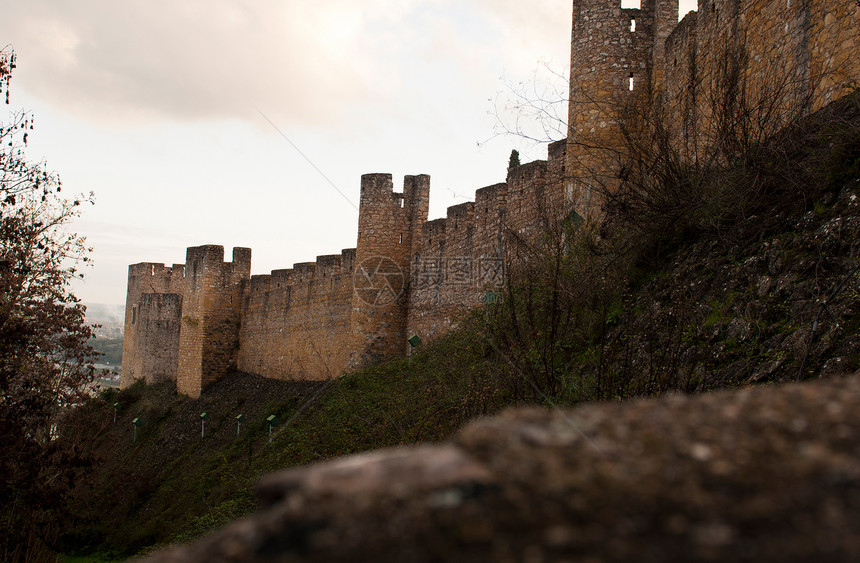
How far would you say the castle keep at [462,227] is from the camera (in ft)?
23.8

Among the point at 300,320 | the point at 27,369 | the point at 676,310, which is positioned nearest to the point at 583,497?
the point at 676,310

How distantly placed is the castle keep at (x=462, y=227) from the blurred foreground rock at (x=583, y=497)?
5469 mm

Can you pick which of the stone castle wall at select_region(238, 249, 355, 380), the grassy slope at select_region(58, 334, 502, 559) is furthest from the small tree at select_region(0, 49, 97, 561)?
the stone castle wall at select_region(238, 249, 355, 380)

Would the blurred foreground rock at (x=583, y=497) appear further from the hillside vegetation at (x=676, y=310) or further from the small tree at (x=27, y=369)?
the small tree at (x=27, y=369)

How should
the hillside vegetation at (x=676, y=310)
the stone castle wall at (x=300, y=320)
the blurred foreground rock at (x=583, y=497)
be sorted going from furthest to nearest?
the stone castle wall at (x=300, y=320)
the hillside vegetation at (x=676, y=310)
the blurred foreground rock at (x=583, y=497)

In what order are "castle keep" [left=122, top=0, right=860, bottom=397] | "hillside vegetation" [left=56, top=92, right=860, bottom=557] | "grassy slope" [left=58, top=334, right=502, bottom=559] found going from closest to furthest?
"hillside vegetation" [left=56, top=92, right=860, bottom=557] → "castle keep" [left=122, top=0, right=860, bottom=397] → "grassy slope" [left=58, top=334, right=502, bottom=559]

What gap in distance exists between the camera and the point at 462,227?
16.9m

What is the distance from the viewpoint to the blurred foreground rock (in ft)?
3.13

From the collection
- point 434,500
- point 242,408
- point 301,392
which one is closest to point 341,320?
point 301,392

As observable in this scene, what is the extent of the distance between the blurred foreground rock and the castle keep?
547 centimetres

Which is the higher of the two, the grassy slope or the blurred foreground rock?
the blurred foreground rock

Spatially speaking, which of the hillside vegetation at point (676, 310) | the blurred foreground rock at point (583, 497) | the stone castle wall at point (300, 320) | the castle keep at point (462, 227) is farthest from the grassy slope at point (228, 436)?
the blurred foreground rock at point (583, 497)

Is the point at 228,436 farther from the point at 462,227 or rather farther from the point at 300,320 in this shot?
the point at 462,227

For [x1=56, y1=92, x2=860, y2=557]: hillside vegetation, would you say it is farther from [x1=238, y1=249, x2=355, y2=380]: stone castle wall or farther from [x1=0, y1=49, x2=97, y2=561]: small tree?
[x1=238, y1=249, x2=355, y2=380]: stone castle wall
